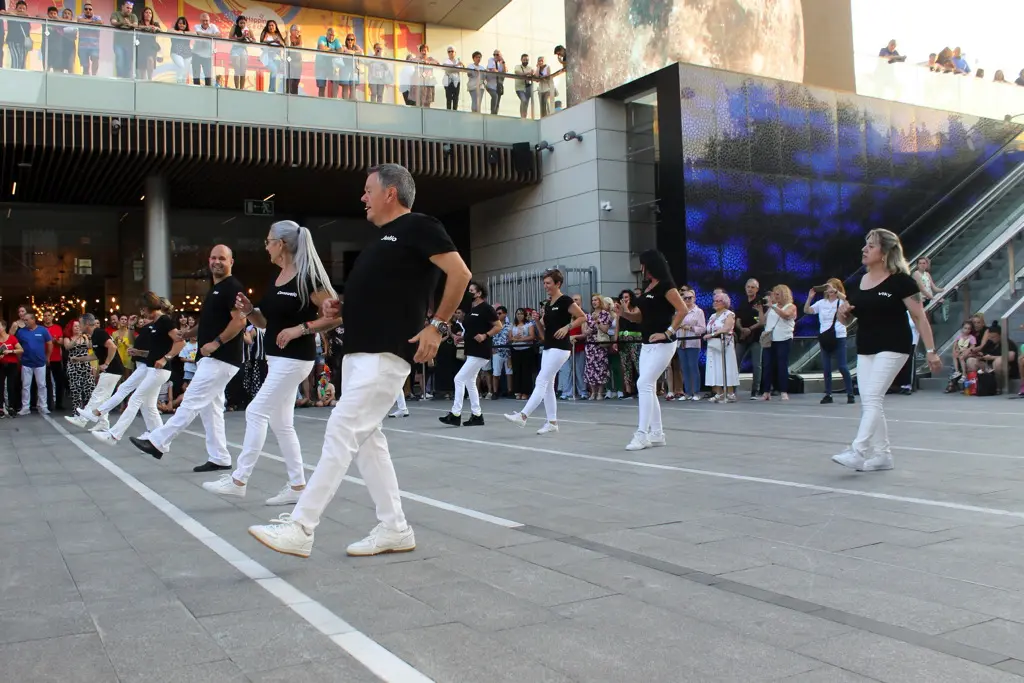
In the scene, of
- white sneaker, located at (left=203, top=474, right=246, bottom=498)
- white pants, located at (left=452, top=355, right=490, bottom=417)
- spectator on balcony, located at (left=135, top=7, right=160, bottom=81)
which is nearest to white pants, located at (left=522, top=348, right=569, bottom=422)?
white pants, located at (left=452, top=355, right=490, bottom=417)

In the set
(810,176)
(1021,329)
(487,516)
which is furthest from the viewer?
(810,176)

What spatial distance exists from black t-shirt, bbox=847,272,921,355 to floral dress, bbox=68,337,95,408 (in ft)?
52.0

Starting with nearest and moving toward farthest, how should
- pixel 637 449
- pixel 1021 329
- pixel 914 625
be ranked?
pixel 914 625 < pixel 637 449 < pixel 1021 329

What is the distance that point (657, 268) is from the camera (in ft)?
30.2

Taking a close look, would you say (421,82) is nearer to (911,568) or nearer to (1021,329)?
(1021,329)

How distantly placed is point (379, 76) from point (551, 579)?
64.8ft

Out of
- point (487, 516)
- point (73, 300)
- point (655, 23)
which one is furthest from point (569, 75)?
point (487, 516)

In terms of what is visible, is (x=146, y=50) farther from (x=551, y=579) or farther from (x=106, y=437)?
(x=551, y=579)

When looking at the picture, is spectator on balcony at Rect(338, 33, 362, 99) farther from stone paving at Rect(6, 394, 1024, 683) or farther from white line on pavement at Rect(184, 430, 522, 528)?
white line on pavement at Rect(184, 430, 522, 528)

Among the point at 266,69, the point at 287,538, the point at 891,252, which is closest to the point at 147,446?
the point at 287,538

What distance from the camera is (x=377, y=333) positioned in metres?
4.66

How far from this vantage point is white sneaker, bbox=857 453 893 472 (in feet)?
23.9

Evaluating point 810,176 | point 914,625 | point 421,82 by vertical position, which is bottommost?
point 914,625

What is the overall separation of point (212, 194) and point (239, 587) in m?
23.0
